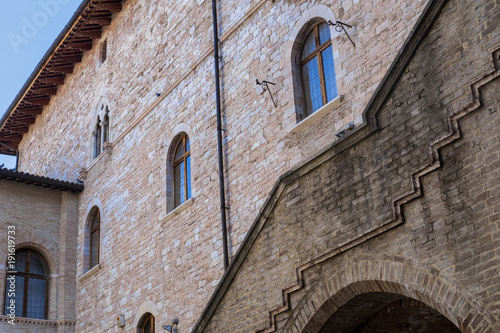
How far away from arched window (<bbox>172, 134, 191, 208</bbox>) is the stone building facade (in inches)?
3.4

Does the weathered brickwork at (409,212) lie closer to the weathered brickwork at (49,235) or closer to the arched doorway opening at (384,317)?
the arched doorway opening at (384,317)

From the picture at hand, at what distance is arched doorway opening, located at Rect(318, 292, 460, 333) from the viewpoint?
7824 millimetres

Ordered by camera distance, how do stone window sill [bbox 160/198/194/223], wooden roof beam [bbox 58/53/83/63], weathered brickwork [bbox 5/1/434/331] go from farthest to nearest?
wooden roof beam [bbox 58/53/83/63]
stone window sill [bbox 160/198/194/223]
weathered brickwork [bbox 5/1/434/331]

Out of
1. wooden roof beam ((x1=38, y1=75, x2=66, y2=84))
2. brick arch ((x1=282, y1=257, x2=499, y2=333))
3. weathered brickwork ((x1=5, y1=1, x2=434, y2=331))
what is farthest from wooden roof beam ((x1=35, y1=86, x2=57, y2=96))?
brick arch ((x1=282, y1=257, x2=499, y2=333))

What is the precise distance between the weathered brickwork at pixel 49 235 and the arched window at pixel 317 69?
9.28 meters

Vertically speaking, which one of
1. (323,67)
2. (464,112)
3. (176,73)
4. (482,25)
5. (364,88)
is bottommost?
(464,112)

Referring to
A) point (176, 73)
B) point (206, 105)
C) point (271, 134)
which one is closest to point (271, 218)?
point (271, 134)

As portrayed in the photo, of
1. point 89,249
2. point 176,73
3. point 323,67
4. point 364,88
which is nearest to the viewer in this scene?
point 364,88

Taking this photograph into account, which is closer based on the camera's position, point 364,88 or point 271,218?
point 271,218

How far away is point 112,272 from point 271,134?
6.35 meters

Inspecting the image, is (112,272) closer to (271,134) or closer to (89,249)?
(89,249)

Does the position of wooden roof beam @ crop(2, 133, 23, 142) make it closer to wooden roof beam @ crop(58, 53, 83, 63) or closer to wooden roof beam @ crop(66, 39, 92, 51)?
wooden roof beam @ crop(58, 53, 83, 63)

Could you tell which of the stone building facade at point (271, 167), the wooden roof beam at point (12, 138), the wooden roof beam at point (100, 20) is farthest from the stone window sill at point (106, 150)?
the wooden roof beam at point (12, 138)

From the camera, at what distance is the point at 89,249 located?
18516 millimetres
